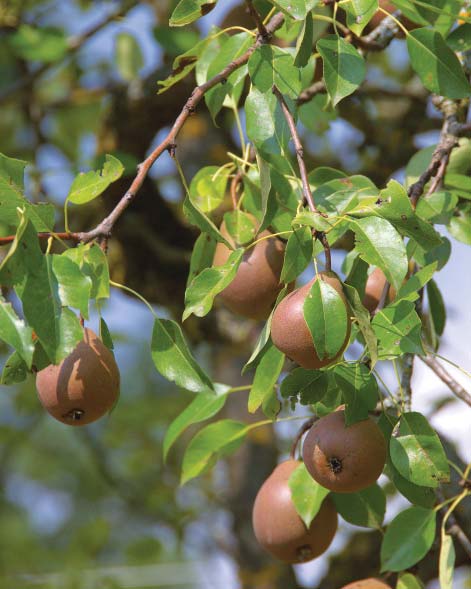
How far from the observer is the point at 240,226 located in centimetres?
93

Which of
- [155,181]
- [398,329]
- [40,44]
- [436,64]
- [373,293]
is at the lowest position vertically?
[155,181]

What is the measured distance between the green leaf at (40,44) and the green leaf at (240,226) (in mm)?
1106

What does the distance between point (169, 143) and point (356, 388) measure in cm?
27

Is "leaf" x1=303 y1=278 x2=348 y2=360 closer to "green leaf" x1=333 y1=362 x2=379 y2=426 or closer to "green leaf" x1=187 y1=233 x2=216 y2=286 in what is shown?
"green leaf" x1=333 y1=362 x2=379 y2=426

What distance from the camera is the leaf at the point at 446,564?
881 mm

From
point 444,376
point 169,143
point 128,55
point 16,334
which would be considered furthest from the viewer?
point 128,55

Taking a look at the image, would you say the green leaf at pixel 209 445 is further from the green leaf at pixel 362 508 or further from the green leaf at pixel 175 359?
the green leaf at pixel 175 359

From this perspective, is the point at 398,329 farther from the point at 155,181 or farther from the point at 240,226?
the point at 155,181

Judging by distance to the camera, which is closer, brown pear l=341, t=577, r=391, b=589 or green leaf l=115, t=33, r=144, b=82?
brown pear l=341, t=577, r=391, b=589

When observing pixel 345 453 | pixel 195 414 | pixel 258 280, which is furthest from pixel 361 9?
pixel 195 414

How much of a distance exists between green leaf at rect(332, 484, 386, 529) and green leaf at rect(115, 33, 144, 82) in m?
1.40

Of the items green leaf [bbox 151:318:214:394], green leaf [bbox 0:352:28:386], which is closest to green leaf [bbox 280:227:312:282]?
green leaf [bbox 151:318:214:394]

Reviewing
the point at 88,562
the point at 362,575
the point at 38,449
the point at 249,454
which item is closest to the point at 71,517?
the point at 38,449

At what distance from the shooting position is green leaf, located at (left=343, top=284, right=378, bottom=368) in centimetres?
68
